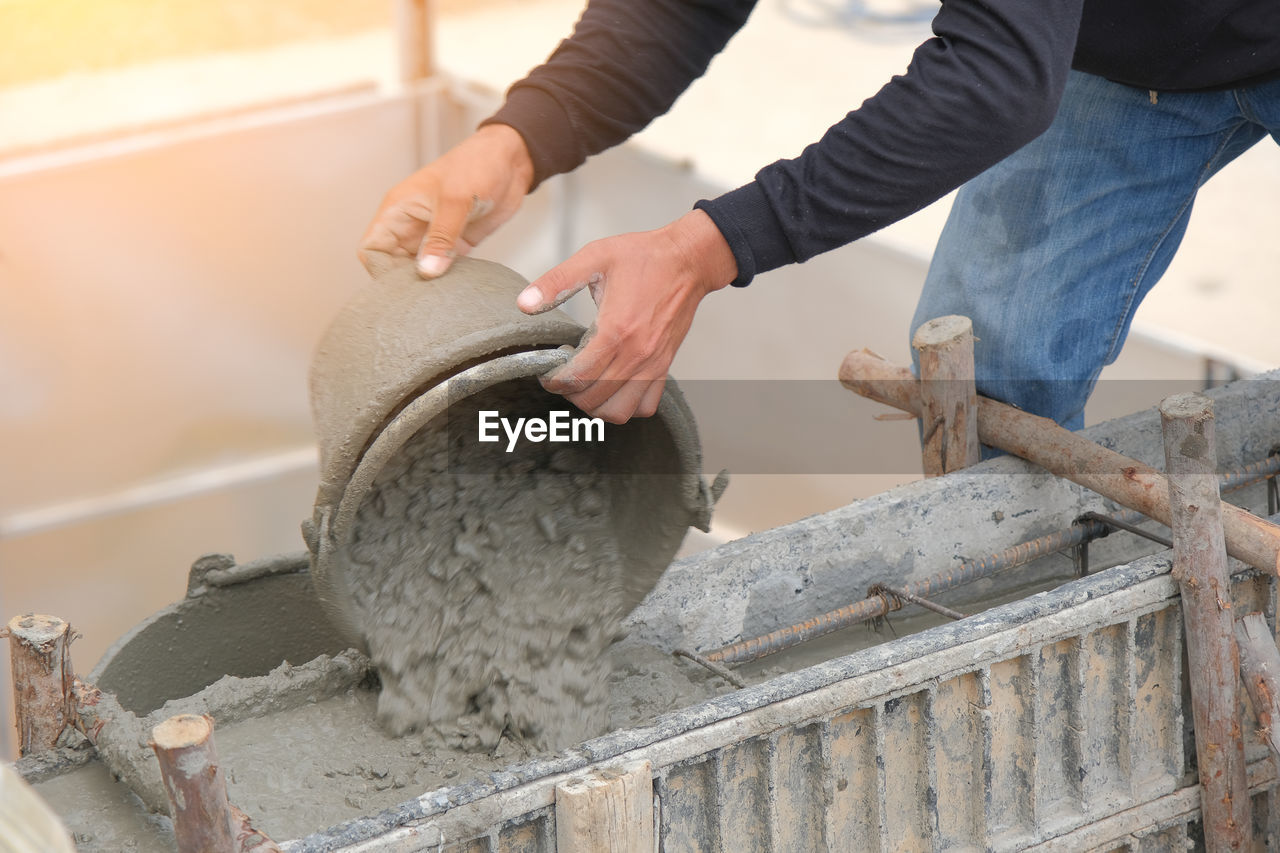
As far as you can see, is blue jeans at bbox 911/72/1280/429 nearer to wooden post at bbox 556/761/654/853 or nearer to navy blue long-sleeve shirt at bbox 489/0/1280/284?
navy blue long-sleeve shirt at bbox 489/0/1280/284

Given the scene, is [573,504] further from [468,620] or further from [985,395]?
[985,395]

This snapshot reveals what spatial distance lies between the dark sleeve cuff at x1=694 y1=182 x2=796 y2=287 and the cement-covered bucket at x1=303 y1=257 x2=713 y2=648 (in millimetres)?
256

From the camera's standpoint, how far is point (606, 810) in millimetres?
1856

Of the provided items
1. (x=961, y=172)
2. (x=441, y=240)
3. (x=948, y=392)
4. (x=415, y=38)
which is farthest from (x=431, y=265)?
(x=415, y=38)

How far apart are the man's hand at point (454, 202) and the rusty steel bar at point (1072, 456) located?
38.0 inches

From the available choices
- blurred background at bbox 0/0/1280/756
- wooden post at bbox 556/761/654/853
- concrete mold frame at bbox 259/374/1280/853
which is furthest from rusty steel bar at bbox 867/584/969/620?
blurred background at bbox 0/0/1280/756

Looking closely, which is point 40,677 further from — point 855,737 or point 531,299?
point 855,737

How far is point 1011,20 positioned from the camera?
197cm

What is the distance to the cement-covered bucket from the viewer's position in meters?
2.11

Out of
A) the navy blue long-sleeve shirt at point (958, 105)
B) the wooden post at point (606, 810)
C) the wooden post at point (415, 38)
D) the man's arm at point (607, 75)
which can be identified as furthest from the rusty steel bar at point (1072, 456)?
the wooden post at point (415, 38)

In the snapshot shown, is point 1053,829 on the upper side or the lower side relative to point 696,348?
lower

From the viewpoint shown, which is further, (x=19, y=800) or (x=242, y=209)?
(x=242, y=209)

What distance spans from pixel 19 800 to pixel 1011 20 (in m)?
1.59

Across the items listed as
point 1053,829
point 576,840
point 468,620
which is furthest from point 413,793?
point 1053,829
